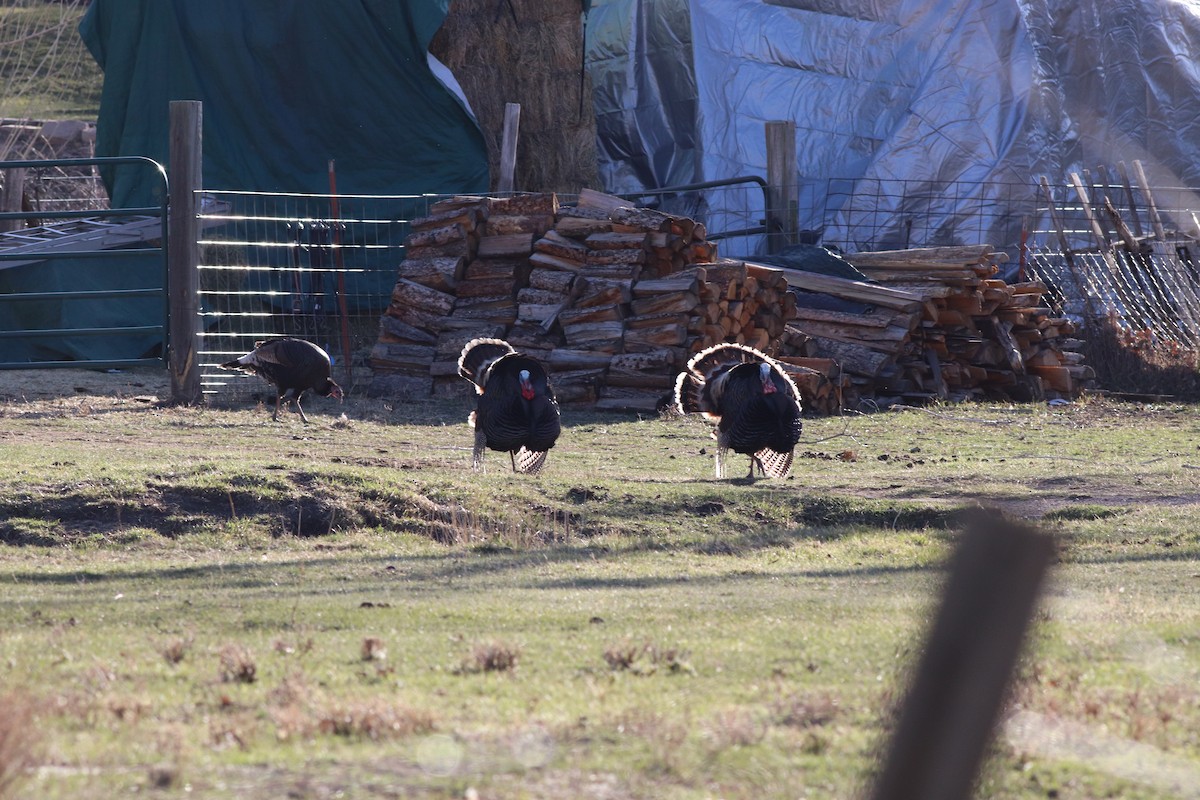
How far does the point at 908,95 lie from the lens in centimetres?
2530

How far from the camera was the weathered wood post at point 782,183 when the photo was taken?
20.6m

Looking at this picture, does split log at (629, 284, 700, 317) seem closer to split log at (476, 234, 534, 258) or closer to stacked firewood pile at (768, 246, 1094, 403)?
split log at (476, 234, 534, 258)

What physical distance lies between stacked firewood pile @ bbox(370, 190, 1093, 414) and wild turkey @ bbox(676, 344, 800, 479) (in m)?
3.61

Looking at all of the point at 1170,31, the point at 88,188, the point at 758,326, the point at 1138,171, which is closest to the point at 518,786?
the point at 758,326

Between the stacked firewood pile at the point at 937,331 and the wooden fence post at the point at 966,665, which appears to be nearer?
the wooden fence post at the point at 966,665

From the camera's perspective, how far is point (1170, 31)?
25.8m

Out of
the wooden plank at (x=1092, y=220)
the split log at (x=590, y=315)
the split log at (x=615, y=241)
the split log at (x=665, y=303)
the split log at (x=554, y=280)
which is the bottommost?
the split log at (x=590, y=315)

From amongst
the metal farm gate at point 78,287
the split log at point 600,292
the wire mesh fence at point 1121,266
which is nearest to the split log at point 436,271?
the split log at point 600,292

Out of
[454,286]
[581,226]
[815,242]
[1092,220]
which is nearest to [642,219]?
[581,226]

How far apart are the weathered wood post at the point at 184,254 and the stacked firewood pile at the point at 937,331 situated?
24.2ft

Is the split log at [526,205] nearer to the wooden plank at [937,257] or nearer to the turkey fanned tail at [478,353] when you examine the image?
the turkey fanned tail at [478,353]

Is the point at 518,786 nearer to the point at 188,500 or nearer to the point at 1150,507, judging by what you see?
the point at 188,500

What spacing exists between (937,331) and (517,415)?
8747mm

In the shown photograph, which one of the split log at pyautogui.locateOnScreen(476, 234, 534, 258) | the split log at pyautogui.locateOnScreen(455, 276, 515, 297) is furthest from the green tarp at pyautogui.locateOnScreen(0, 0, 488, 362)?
the split log at pyautogui.locateOnScreen(455, 276, 515, 297)
